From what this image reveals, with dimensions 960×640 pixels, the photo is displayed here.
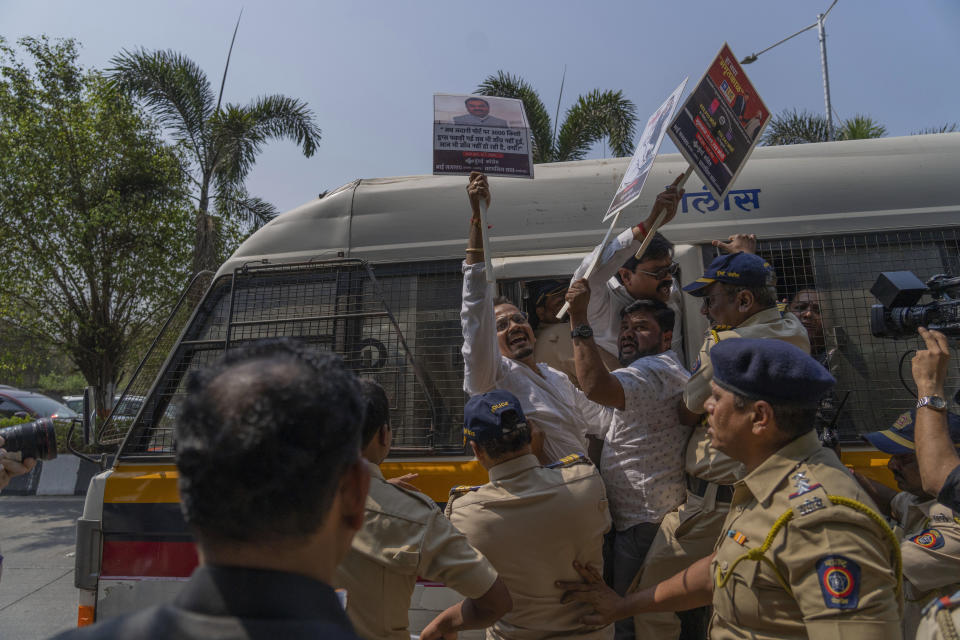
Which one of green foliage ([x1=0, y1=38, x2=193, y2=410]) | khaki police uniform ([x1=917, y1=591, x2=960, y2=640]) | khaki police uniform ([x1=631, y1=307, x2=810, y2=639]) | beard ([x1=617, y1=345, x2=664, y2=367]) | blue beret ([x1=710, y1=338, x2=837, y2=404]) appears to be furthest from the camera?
green foliage ([x1=0, y1=38, x2=193, y2=410])

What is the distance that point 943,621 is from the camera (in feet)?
4.42

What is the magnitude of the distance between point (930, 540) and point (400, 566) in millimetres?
1657

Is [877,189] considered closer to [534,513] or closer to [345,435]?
[534,513]

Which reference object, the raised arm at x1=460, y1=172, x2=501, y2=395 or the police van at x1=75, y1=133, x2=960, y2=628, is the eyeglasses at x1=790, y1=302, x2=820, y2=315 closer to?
the police van at x1=75, y1=133, x2=960, y2=628

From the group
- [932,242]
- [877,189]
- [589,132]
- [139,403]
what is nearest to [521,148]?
[877,189]

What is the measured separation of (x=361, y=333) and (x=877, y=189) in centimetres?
268

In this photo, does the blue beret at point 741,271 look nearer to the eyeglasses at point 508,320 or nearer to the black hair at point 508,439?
the eyeglasses at point 508,320

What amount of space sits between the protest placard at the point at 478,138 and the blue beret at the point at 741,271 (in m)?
0.95

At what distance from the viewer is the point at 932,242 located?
314 centimetres

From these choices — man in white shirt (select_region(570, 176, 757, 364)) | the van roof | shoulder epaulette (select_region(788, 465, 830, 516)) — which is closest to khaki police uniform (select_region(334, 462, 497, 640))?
shoulder epaulette (select_region(788, 465, 830, 516))

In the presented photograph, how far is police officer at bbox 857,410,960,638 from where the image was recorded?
2055 mm

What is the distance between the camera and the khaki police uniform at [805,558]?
4.64ft

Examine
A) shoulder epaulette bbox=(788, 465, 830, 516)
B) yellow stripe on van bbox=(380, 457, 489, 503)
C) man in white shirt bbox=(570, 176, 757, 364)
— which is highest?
man in white shirt bbox=(570, 176, 757, 364)

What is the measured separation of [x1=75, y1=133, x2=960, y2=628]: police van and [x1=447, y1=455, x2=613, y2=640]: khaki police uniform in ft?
2.51
